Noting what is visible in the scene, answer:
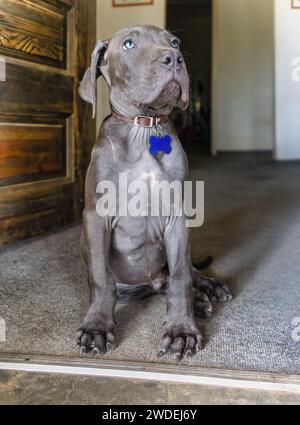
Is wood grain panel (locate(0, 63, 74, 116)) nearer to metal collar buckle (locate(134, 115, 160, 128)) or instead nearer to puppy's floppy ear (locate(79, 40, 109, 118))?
puppy's floppy ear (locate(79, 40, 109, 118))

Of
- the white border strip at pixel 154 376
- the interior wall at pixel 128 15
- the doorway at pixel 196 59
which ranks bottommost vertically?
the white border strip at pixel 154 376

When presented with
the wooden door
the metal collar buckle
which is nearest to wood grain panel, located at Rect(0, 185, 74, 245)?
the wooden door

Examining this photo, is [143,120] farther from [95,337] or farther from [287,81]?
[287,81]

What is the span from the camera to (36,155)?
9.73 feet

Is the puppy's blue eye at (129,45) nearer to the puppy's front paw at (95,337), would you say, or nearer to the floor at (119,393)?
the puppy's front paw at (95,337)

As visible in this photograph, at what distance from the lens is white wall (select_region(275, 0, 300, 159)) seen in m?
6.36

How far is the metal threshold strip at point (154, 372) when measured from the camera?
52.1 inches

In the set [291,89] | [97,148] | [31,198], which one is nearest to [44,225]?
[31,198]

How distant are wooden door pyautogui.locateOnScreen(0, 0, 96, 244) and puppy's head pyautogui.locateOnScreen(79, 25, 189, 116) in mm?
1025

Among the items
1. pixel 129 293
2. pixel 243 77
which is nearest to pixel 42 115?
pixel 129 293

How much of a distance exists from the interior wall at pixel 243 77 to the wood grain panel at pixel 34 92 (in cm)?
560

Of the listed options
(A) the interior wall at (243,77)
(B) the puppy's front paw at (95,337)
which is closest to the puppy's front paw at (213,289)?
(B) the puppy's front paw at (95,337)
